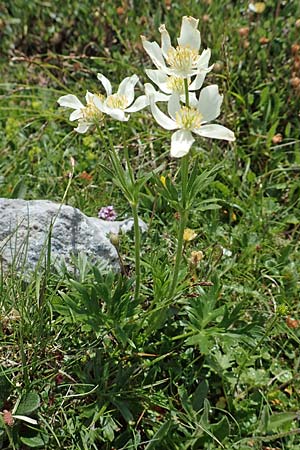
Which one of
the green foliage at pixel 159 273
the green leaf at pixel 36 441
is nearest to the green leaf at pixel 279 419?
the green foliage at pixel 159 273

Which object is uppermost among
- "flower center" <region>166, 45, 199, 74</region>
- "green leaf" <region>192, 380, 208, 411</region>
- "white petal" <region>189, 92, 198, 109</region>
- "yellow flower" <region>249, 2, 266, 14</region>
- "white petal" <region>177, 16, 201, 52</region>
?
"yellow flower" <region>249, 2, 266, 14</region>

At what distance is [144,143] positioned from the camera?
2.69 m

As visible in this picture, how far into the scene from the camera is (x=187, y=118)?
1443 mm

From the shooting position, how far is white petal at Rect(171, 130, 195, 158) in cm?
137

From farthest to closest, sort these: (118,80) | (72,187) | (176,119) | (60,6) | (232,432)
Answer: (60,6), (118,80), (72,187), (232,432), (176,119)

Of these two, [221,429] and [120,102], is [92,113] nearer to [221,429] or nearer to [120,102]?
[120,102]

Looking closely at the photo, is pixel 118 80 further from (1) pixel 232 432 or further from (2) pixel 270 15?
(1) pixel 232 432

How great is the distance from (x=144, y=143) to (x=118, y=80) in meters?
0.51

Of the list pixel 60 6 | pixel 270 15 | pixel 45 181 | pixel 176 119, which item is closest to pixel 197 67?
pixel 176 119

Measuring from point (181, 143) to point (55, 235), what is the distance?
0.82 metres

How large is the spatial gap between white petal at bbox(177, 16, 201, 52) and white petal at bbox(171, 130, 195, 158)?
228 mm

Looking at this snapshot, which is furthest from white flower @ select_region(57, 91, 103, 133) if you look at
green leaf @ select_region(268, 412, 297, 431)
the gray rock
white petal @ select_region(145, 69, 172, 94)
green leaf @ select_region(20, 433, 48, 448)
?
green leaf @ select_region(268, 412, 297, 431)

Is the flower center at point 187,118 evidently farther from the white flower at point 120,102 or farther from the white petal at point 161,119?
the white flower at point 120,102

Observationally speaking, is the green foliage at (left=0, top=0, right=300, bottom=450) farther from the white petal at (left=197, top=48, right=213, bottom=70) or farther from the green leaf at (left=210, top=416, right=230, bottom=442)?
the white petal at (left=197, top=48, right=213, bottom=70)
